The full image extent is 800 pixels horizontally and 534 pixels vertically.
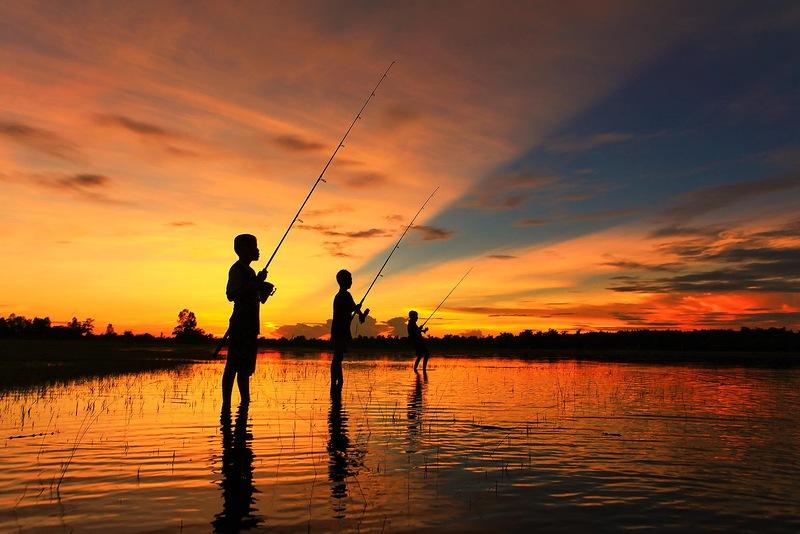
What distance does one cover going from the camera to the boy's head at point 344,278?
53.2ft

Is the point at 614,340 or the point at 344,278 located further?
the point at 614,340

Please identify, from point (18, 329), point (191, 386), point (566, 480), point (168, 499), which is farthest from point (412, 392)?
point (18, 329)

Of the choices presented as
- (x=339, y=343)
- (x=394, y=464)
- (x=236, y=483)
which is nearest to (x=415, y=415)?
(x=394, y=464)

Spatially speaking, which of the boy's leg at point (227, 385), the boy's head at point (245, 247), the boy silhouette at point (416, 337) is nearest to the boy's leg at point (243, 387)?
the boy's leg at point (227, 385)

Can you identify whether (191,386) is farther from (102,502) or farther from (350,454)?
(102,502)

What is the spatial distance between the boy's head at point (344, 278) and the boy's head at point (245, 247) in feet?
15.6

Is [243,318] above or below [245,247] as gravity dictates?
below

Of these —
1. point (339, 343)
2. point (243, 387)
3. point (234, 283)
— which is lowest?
point (243, 387)

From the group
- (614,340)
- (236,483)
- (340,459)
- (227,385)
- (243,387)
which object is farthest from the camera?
(614,340)

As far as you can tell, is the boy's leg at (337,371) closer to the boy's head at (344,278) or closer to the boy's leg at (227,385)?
the boy's head at (344,278)

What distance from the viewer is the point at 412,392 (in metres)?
16.2

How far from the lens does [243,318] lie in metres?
11.3

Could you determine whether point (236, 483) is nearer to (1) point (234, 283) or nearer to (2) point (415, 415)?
(1) point (234, 283)

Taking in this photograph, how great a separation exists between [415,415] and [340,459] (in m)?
4.39
